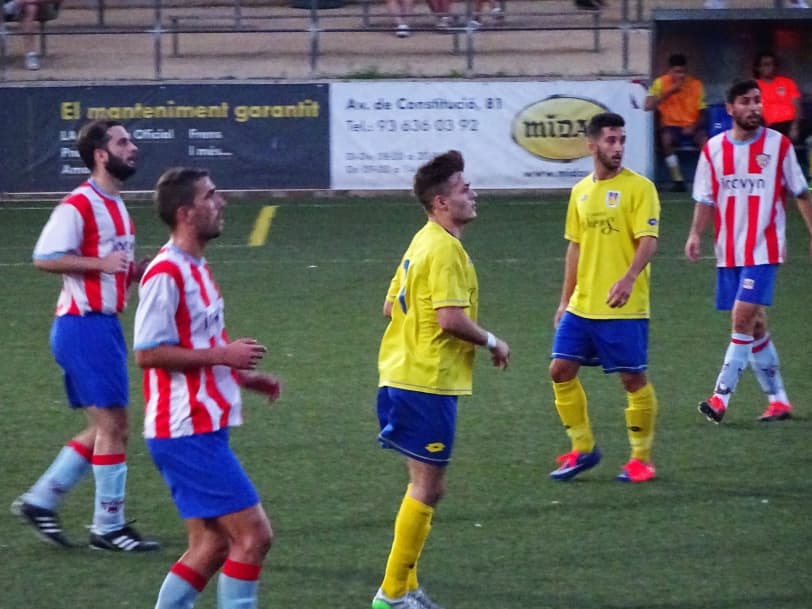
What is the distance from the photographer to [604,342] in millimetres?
6980

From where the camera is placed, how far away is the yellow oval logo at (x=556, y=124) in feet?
60.7

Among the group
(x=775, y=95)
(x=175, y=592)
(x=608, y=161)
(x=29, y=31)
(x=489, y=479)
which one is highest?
(x=29, y=31)

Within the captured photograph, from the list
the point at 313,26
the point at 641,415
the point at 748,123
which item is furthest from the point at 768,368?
the point at 313,26

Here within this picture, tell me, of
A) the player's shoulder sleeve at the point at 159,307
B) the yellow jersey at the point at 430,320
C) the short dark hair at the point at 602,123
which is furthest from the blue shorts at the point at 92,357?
the short dark hair at the point at 602,123

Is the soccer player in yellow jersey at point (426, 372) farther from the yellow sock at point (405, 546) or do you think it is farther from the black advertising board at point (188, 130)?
the black advertising board at point (188, 130)

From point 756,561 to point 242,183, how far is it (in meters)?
13.7

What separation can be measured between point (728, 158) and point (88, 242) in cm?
390

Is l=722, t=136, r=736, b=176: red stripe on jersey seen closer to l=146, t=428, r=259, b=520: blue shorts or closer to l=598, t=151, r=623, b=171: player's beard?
l=598, t=151, r=623, b=171: player's beard

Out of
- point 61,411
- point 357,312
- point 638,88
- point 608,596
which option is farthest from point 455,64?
point 608,596

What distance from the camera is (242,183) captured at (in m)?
18.8

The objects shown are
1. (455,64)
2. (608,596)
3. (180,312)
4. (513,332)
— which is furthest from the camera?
(455,64)

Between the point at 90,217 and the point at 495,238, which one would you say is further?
the point at 495,238

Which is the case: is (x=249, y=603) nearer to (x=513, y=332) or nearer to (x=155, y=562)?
(x=155, y=562)

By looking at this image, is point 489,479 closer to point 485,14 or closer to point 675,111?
point 675,111
